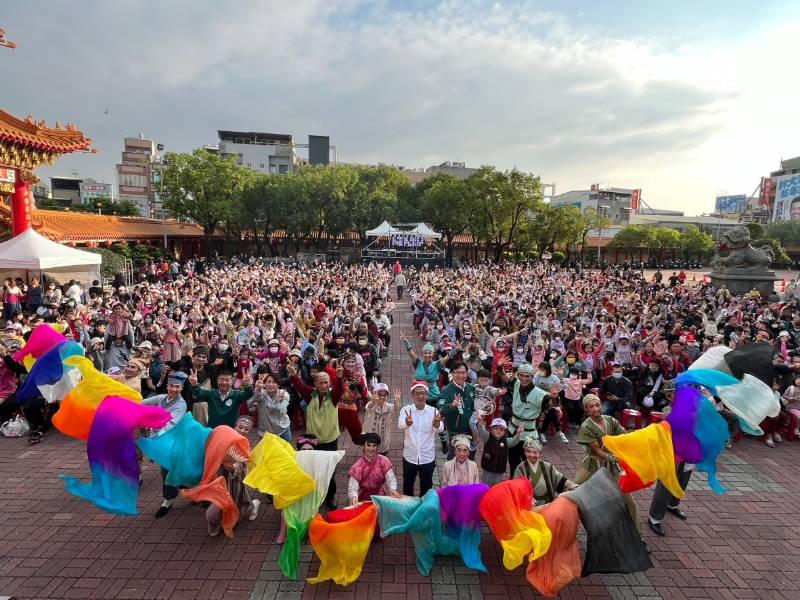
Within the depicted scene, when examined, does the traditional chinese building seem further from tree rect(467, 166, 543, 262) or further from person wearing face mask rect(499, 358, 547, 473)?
tree rect(467, 166, 543, 262)

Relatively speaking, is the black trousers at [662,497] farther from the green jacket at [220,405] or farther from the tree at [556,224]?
the tree at [556,224]

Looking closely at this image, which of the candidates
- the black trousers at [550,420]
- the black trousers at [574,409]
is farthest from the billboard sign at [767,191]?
the black trousers at [550,420]

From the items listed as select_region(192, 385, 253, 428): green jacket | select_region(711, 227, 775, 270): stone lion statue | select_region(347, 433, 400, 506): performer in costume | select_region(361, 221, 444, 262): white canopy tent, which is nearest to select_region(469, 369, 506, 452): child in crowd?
select_region(347, 433, 400, 506): performer in costume

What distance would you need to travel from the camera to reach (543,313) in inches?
497

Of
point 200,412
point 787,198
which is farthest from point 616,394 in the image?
point 787,198

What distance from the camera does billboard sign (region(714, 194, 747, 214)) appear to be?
332 feet

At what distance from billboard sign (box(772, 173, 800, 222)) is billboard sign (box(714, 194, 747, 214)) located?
27016 mm

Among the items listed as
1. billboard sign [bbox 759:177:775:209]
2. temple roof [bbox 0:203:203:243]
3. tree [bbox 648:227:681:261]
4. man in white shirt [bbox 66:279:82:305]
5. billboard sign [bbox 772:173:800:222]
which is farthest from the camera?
billboard sign [bbox 759:177:775:209]

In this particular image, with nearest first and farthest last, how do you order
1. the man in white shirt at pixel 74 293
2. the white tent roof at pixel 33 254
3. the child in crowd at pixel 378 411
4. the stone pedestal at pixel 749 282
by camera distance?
the child in crowd at pixel 378 411
the white tent roof at pixel 33 254
the man in white shirt at pixel 74 293
the stone pedestal at pixel 749 282

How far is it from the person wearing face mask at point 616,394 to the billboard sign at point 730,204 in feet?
383

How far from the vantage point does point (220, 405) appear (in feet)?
18.3

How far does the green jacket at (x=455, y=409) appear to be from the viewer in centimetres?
548

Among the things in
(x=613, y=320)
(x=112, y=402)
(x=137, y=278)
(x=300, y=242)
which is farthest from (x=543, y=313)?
(x=300, y=242)

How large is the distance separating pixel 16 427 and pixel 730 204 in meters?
130
